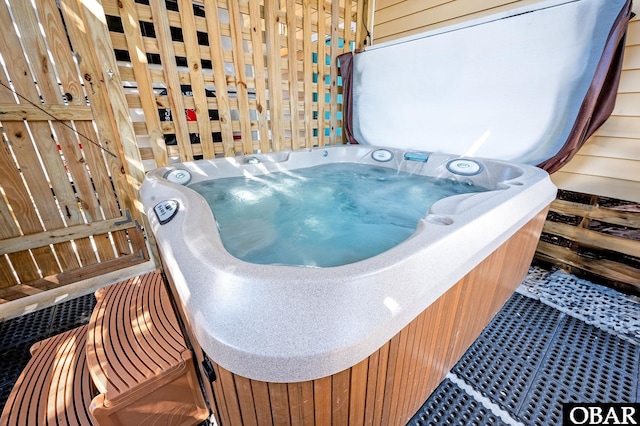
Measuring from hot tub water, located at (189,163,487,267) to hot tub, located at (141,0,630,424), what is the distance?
16 cm

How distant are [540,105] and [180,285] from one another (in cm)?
213

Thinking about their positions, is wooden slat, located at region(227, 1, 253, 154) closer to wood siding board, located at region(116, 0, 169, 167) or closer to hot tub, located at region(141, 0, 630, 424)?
hot tub, located at region(141, 0, 630, 424)

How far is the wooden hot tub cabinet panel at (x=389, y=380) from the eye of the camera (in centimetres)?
54

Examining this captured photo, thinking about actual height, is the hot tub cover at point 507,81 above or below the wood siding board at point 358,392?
above

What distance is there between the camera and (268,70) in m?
2.15

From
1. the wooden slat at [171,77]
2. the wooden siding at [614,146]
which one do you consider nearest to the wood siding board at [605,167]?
the wooden siding at [614,146]

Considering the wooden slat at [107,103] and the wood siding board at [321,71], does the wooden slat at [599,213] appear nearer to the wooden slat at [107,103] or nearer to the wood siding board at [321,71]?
the wood siding board at [321,71]

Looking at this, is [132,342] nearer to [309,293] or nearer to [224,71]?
[309,293]

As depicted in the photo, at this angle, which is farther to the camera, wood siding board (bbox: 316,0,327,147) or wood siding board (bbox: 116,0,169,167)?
wood siding board (bbox: 316,0,327,147)

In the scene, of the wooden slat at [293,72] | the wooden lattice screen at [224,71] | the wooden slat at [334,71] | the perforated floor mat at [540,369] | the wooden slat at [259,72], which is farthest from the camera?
the wooden slat at [334,71]

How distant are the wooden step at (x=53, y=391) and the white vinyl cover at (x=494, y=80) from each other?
8.01ft

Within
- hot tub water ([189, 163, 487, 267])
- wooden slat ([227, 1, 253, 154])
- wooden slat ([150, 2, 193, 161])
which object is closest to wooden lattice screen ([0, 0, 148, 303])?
wooden slat ([150, 2, 193, 161])

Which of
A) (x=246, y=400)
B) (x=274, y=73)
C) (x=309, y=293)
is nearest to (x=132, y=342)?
(x=246, y=400)

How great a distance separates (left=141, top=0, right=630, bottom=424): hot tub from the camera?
0.53 meters
